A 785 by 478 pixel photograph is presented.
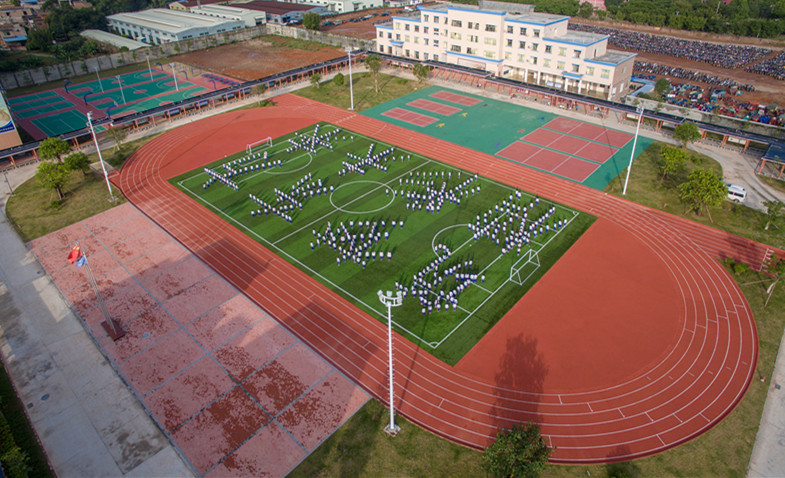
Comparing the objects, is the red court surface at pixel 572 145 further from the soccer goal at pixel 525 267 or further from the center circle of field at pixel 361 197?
the center circle of field at pixel 361 197

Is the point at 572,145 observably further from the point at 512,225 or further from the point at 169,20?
the point at 169,20

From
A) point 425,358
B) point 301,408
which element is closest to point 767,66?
point 425,358

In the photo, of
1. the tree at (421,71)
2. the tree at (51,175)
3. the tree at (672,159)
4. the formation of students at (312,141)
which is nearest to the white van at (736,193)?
the tree at (672,159)

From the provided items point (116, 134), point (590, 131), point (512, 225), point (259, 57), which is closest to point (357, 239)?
point (512, 225)

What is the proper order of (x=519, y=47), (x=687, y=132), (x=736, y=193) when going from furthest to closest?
(x=519, y=47)
(x=687, y=132)
(x=736, y=193)

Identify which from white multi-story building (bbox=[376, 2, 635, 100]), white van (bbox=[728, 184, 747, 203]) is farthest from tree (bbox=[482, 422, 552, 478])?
white multi-story building (bbox=[376, 2, 635, 100])

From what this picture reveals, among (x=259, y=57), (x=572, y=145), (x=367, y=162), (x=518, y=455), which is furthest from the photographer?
(x=259, y=57)

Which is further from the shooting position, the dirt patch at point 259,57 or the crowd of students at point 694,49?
the crowd of students at point 694,49

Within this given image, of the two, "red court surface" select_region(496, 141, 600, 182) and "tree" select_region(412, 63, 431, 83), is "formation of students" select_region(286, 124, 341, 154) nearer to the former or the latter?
"red court surface" select_region(496, 141, 600, 182)
